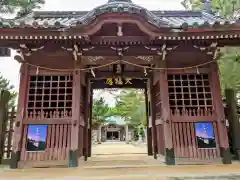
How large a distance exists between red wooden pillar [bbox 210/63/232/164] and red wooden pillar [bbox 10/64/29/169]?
218 inches

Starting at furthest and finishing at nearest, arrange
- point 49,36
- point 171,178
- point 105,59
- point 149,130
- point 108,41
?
point 149,130 → point 105,59 → point 108,41 → point 49,36 → point 171,178

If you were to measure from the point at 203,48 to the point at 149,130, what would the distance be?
3.81m

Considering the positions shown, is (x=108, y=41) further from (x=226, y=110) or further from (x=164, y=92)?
(x=226, y=110)

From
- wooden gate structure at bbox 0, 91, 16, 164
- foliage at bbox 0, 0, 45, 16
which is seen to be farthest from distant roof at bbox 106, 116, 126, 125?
wooden gate structure at bbox 0, 91, 16, 164

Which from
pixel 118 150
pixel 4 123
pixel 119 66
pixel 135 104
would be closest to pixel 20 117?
pixel 4 123

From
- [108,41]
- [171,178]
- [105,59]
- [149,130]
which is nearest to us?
[171,178]

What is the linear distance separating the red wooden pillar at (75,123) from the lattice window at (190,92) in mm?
2764

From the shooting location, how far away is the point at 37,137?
19.7ft

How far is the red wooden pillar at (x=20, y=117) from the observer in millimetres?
5783

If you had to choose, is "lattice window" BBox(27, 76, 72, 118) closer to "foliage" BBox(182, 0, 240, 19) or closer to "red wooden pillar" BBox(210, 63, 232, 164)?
"red wooden pillar" BBox(210, 63, 232, 164)

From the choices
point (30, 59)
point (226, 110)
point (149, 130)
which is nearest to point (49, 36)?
point (30, 59)

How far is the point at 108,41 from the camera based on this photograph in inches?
247

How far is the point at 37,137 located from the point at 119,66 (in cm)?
329

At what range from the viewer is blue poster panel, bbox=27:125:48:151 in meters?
5.97
